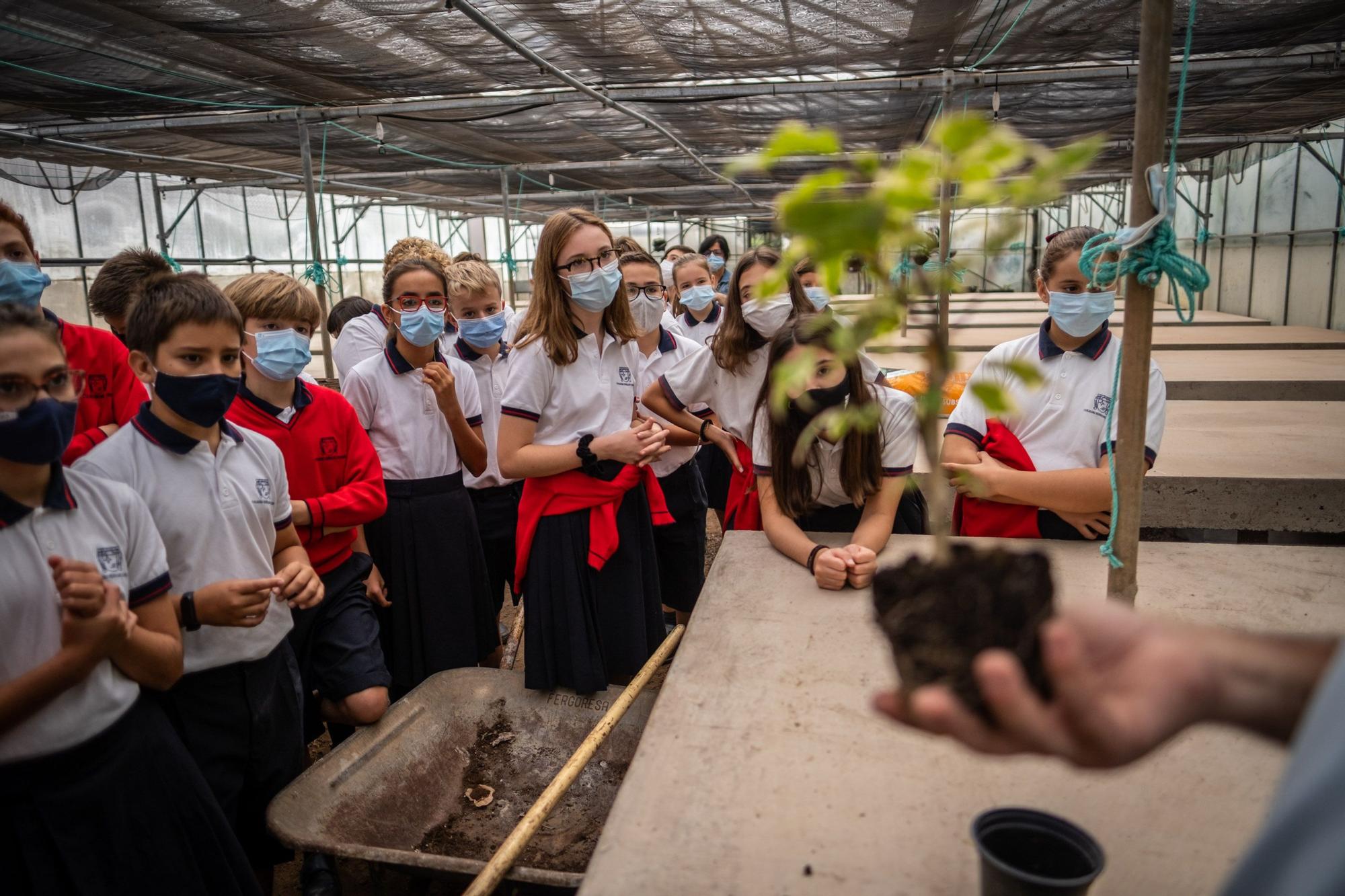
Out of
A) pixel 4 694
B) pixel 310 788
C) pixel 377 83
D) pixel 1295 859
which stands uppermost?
pixel 377 83

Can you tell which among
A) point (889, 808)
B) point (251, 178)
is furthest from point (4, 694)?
point (251, 178)

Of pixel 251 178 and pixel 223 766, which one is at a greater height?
pixel 251 178

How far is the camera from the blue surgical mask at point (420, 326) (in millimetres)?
2967

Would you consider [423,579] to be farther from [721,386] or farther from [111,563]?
[111,563]

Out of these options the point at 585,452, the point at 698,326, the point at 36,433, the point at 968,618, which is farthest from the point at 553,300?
the point at 698,326

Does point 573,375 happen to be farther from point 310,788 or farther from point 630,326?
point 310,788

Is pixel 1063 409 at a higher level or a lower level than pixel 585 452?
higher

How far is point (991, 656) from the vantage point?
28.6 inches

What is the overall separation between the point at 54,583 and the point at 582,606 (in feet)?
4.35

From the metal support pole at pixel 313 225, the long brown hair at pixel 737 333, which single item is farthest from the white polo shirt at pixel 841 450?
the metal support pole at pixel 313 225

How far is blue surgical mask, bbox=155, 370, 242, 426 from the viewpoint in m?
1.83

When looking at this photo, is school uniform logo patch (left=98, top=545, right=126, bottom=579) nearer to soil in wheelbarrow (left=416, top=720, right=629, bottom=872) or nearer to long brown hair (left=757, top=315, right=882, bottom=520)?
soil in wheelbarrow (left=416, top=720, right=629, bottom=872)

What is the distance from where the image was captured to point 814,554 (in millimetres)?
2062

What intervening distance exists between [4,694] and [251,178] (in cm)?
1110
